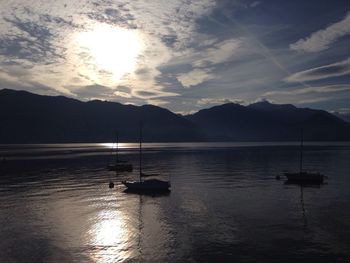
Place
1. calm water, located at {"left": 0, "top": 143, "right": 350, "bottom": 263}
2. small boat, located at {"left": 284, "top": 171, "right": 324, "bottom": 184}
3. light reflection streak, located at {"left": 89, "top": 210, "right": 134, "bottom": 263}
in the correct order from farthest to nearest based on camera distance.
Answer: small boat, located at {"left": 284, "top": 171, "right": 324, "bottom": 184} < calm water, located at {"left": 0, "top": 143, "right": 350, "bottom": 263} < light reflection streak, located at {"left": 89, "top": 210, "right": 134, "bottom": 263}

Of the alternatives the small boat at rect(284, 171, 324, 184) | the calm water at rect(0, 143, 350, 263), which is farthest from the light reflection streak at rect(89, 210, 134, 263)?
the small boat at rect(284, 171, 324, 184)

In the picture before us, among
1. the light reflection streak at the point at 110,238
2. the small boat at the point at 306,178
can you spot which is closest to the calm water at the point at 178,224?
the light reflection streak at the point at 110,238

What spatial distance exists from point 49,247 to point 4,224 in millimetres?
14977

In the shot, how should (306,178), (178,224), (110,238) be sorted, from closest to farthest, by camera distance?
(110,238) → (178,224) → (306,178)

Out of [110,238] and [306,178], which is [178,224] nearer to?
[110,238]

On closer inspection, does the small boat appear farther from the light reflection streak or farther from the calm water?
the light reflection streak

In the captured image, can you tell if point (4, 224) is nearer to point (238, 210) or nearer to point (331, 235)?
point (238, 210)

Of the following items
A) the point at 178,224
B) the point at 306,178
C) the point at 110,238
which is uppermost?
the point at 306,178

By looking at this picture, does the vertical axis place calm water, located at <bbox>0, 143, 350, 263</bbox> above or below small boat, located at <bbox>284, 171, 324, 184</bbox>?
below

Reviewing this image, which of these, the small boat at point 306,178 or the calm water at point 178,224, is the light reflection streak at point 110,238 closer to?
the calm water at point 178,224

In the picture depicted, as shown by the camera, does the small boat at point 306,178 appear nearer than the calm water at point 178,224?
No

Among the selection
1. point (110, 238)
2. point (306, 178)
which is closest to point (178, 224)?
point (110, 238)

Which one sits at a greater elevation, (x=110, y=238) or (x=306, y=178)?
(x=306, y=178)

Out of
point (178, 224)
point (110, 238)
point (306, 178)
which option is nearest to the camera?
point (110, 238)
